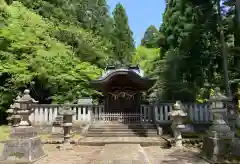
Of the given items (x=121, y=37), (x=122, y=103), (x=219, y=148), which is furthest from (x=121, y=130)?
(x=121, y=37)

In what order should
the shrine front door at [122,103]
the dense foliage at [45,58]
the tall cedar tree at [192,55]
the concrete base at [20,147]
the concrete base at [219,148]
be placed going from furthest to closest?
the dense foliage at [45,58]
the shrine front door at [122,103]
the tall cedar tree at [192,55]
the concrete base at [20,147]
the concrete base at [219,148]

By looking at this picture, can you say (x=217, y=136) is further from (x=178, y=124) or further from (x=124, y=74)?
(x=124, y=74)

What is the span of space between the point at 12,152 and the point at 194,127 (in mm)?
8856

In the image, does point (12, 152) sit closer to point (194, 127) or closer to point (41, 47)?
point (194, 127)

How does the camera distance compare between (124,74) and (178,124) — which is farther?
(124,74)

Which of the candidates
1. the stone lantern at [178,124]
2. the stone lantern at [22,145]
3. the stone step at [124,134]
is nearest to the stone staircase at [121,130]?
the stone step at [124,134]

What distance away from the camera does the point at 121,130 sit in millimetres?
11727

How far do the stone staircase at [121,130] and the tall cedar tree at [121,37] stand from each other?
1408 cm

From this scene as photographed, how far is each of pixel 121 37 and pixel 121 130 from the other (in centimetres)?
1675

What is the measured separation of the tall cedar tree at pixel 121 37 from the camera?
26.0 metres

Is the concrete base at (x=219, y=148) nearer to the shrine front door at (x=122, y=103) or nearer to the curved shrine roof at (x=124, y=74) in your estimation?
the curved shrine roof at (x=124, y=74)

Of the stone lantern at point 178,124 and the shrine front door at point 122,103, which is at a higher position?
the shrine front door at point 122,103

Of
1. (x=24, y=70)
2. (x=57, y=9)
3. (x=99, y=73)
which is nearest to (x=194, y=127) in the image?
(x=99, y=73)

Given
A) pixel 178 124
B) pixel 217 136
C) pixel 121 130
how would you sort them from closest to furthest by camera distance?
pixel 217 136 < pixel 178 124 < pixel 121 130
